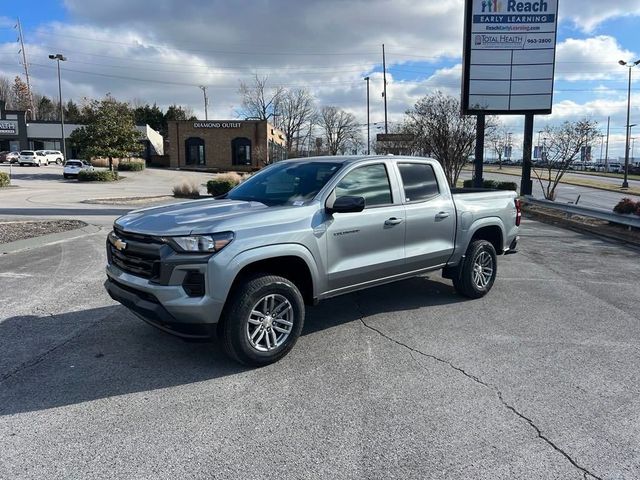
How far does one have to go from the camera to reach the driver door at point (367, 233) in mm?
4820

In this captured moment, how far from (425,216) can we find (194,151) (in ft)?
189

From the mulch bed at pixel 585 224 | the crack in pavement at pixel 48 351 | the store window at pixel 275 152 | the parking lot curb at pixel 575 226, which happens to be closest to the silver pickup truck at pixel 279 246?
the crack in pavement at pixel 48 351

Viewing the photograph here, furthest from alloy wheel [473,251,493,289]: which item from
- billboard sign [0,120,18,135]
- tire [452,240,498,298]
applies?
billboard sign [0,120,18,135]

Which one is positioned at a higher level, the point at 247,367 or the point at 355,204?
the point at 355,204

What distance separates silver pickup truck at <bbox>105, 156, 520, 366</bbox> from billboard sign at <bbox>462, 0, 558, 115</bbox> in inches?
621

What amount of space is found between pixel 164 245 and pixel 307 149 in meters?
81.8

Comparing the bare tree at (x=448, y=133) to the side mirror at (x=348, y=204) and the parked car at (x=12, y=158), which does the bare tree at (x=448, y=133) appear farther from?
the parked car at (x=12, y=158)

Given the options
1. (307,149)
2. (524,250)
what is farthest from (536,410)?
→ (307,149)

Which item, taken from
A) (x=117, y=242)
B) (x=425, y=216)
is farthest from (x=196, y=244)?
(x=425, y=216)

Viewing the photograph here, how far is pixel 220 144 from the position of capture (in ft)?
192

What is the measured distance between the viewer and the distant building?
2633 inches

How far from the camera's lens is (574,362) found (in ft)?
15.0

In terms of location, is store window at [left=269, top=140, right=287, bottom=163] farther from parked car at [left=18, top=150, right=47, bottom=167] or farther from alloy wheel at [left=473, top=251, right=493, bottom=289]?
alloy wheel at [left=473, top=251, right=493, bottom=289]

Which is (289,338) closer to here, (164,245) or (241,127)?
(164,245)
